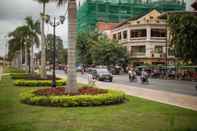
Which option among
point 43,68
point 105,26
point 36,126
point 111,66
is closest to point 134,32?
point 111,66

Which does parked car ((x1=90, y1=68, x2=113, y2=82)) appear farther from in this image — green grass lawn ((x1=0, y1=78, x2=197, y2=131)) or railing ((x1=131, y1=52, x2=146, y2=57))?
railing ((x1=131, y1=52, x2=146, y2=57))

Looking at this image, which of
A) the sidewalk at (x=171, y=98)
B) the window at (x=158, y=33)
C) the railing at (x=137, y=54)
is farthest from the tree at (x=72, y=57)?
the window at (x=158, y=33)

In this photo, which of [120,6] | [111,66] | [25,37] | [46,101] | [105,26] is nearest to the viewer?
[46,101]

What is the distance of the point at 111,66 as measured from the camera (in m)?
73.1

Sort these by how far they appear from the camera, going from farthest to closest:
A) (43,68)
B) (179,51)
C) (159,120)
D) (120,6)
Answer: (120,6)
(179,51)
(43,68)
(159,120)

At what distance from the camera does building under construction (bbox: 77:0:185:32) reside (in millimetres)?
101375

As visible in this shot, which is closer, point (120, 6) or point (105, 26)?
point (105, 26)

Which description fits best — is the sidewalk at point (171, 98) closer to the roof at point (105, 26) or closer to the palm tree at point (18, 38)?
the palm tree at point (18, 38)

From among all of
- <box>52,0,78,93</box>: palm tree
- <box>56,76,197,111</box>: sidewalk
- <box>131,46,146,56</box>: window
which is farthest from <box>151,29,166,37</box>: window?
<box>52,0,78,93</box>: palm tree

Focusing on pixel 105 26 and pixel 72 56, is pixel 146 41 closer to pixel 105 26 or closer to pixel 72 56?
pixel 105 26

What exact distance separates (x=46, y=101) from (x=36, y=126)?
477cm

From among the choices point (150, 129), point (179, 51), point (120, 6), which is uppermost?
point (120, 6)

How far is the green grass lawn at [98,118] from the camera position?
35.2ft

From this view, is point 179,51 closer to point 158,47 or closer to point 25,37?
point 25,37
